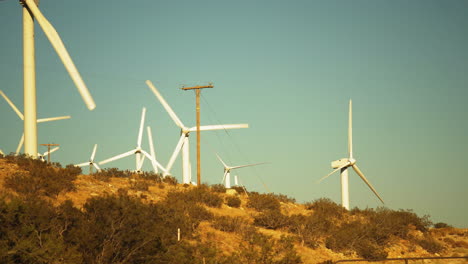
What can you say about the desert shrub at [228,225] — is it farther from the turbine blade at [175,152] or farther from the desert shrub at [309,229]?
the turbine blade at [175,152]

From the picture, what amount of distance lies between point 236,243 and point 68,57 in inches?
534

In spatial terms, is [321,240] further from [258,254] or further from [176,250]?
[176,250]

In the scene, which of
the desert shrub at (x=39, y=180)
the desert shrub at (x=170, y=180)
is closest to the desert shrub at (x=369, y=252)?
the desert shrub at (x=170, y=180)

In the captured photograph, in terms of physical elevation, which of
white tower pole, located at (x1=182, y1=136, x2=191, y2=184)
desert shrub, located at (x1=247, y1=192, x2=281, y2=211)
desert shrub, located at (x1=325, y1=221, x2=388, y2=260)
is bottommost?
desert shrub, located at (x1=325, y1=221, x2=388, y2=260)

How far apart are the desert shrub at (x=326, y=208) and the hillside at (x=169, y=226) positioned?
4.9 inches

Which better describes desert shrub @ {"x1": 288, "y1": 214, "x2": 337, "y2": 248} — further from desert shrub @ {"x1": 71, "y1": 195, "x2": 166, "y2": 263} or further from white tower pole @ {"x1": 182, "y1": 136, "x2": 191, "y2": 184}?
white tower pole @ {"x1": 182, "y1": 136, "x2": 191, "y2": 184}

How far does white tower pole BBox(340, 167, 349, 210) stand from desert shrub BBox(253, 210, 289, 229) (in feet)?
56.5

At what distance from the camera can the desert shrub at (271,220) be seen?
30.5 meters

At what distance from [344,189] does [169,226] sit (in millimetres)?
31764

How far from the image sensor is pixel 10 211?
555 inches

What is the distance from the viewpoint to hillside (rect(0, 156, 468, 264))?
1485 centimetres

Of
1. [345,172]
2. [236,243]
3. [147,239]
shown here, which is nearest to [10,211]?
[147,239]

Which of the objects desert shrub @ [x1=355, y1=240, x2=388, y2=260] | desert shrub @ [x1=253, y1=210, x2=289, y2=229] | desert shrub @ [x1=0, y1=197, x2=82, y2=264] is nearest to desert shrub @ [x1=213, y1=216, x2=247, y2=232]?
desert shrub @ [x1=253, y1=210, x2=289, y2=229]

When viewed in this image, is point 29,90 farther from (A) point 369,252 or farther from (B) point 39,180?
(A) point 369,252
